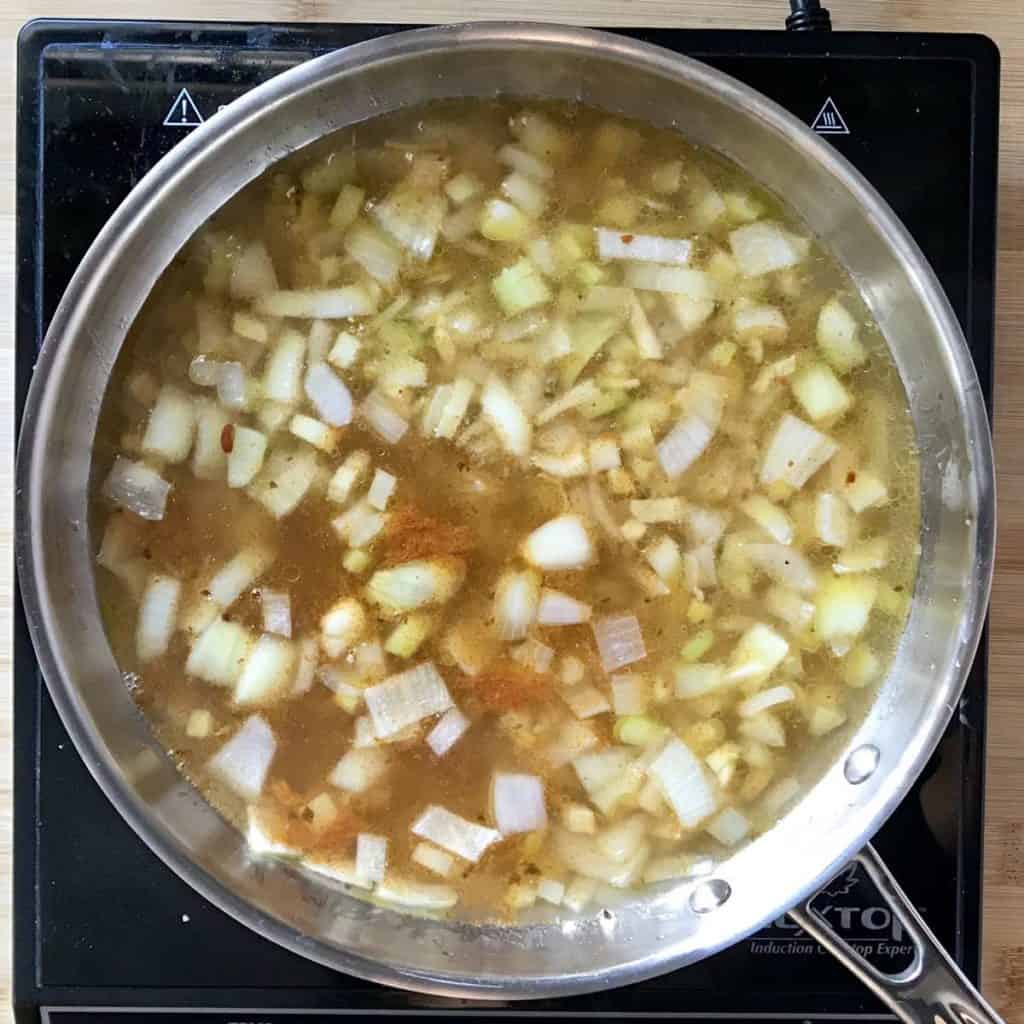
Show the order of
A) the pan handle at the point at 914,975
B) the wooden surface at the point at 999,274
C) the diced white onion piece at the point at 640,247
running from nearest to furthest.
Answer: the pan handle at the point at 914,975 → the diced white onion piece at the point at 640,247 → the wooden surface at the point at 999,274

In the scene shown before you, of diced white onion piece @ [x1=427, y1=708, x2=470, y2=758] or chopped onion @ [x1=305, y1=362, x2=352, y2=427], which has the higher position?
A: chopped onion @ [x1=305, y1=362, x2=352, y2=427]

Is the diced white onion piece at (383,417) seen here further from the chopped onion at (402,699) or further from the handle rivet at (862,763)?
the handle rivet at (862,763)

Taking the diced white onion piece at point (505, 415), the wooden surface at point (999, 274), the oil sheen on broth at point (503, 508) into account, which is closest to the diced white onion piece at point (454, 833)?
the oil sheen on broth at point (503, 508)

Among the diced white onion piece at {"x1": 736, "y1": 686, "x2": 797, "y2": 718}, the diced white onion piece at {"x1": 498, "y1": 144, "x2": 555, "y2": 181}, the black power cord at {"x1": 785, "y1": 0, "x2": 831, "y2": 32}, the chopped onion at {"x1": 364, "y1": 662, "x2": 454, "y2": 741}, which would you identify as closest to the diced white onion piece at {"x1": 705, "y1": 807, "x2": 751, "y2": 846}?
the diced white onion piece at {"x1": 736, "y1": 686, "x2": 797, "y2": 718}

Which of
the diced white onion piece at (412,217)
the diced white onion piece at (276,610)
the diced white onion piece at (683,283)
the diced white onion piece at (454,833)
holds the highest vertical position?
the diced white onion piece at (412,217)

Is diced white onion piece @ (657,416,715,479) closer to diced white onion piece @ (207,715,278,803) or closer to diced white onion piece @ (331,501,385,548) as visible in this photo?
diced white onion piece @ (331,501,385,548)

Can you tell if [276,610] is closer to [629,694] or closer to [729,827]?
[629,694]

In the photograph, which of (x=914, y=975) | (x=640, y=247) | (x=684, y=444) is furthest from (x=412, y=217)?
(x=914, y=975)
